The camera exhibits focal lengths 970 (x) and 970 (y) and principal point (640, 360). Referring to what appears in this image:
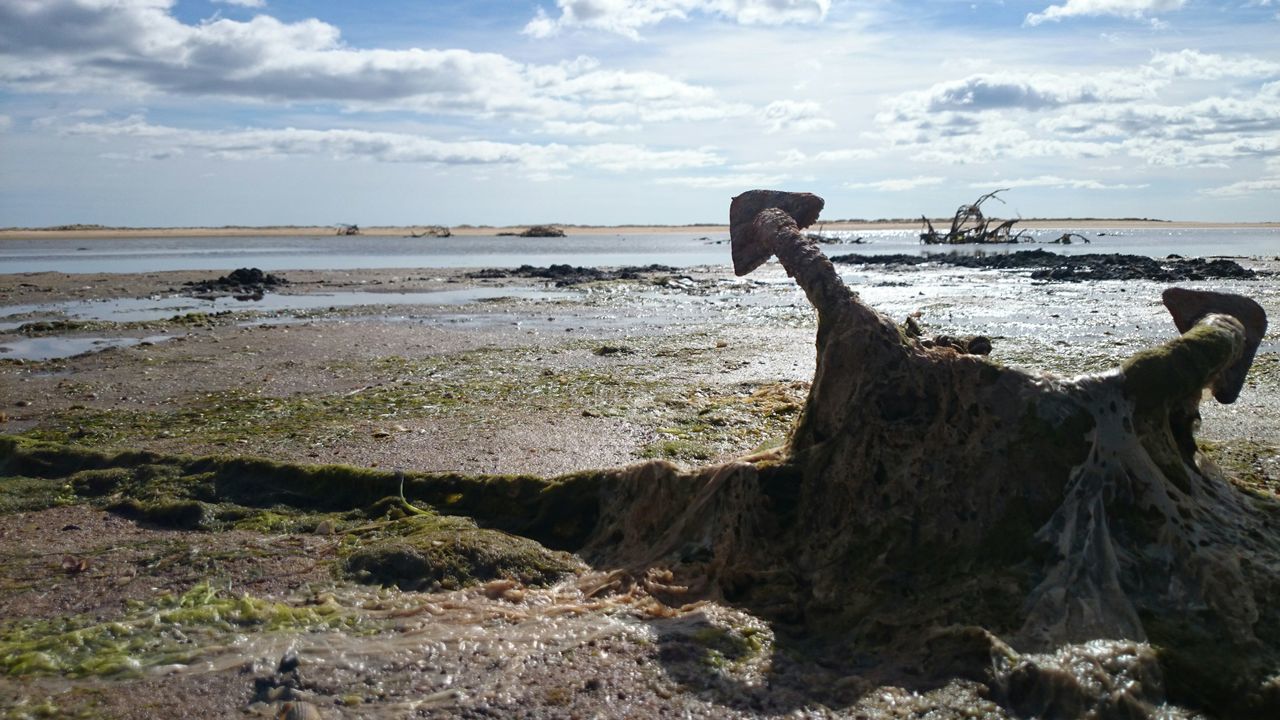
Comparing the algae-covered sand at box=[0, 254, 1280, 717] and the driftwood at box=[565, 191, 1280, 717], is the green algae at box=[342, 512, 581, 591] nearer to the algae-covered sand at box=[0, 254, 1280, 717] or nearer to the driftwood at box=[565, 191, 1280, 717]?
the algae-covered sand at box=[0, 254, 1280, 717]

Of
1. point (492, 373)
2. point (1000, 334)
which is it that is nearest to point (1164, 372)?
point (492, 373)

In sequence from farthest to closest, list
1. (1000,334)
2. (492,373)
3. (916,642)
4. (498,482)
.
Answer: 1. (1000,334)
2. (492,373)
3. (498,482)
4. (916,642)

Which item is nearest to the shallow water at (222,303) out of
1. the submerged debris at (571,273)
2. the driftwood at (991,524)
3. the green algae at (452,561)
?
the submerged debris at (571,273)

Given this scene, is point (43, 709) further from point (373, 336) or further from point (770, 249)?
point (373, 336)

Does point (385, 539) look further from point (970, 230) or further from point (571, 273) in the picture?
point (970, 230)

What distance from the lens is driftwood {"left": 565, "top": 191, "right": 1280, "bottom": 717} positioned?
4.25 metres

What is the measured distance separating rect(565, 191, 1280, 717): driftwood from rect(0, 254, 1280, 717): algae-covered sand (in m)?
0.21

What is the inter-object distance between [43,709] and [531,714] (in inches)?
79.0

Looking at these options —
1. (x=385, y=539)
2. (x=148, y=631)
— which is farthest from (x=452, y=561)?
(x=148, y=631)

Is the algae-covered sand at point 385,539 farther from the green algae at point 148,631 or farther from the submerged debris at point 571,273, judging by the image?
the submerged debris at point 571,273

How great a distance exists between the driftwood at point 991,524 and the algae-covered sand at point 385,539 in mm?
213

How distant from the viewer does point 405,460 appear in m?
7.70

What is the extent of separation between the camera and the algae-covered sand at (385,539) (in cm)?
420

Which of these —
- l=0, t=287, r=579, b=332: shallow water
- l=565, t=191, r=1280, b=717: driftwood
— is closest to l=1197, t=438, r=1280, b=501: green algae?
l=565, t=191, r=1280, b=717: driftwood
